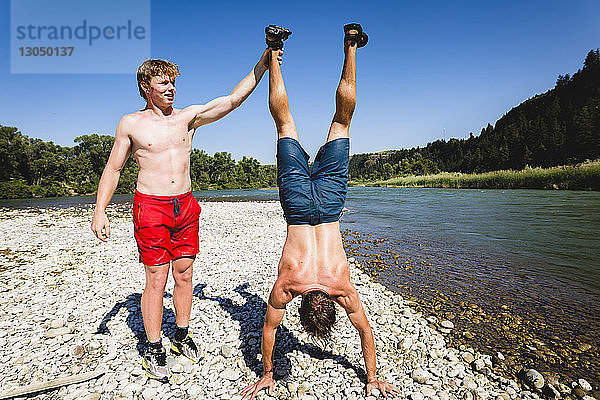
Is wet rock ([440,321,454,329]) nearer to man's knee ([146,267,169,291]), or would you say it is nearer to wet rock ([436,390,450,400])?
wet rock ([436,390,450,400])

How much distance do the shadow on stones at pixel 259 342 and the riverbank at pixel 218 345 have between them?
16 mm

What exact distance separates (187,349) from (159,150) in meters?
2.47

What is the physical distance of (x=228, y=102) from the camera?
3678mm

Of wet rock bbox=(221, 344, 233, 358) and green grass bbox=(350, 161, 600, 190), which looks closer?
wet rock bbox=(221, 344, 233, 358)

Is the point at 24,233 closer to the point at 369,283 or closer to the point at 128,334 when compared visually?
the point at 128,334

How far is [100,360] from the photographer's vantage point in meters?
3.83

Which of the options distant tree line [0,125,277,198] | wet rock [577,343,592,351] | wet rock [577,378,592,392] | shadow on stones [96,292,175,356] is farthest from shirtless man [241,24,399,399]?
distant tree line [0,125,277,198]

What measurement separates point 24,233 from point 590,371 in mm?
19026

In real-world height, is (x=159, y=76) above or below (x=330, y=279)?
above

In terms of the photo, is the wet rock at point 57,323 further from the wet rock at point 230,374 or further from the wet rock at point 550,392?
the wet rock at point 550,392

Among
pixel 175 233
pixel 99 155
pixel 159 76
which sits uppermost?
pixel 99 155

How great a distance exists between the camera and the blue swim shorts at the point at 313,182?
9.79 feet

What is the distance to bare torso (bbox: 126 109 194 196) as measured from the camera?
328 cm

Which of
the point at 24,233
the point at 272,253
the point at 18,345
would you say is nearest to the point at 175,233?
the point at 18,345
